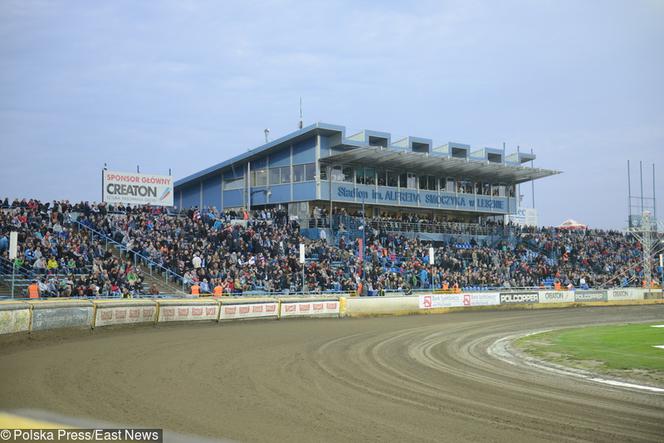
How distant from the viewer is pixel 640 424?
8.61 m

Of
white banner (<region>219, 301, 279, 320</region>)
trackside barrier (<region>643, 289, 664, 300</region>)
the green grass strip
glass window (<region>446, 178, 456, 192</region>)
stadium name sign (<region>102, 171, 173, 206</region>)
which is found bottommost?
trackside barrier (<region>643, 289, 664, 300</region>)

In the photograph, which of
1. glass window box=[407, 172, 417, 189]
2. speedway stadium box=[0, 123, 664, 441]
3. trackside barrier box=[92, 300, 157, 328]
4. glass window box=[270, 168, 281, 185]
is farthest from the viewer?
glass window box=[407, 172, 417, 189]

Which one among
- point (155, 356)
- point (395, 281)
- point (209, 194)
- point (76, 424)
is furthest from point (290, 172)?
point (76, 424)

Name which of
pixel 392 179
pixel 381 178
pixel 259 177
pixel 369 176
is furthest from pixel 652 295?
pixel 259 177

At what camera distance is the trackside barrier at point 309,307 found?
2820cm

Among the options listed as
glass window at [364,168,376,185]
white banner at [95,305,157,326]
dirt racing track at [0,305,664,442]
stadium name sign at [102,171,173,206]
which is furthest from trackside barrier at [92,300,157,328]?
glass window at [364,168,376,185]

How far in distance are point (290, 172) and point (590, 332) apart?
3136 cm

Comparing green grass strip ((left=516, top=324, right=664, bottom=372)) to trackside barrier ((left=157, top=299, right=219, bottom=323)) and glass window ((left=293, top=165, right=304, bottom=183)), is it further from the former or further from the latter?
glass window ((left=293, top=165, right=304, bottom=183))

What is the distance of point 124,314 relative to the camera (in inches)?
860

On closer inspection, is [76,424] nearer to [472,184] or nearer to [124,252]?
[124,252]

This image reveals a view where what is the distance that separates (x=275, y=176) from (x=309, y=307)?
78.1 feet

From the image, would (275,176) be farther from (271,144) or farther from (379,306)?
(379,306)

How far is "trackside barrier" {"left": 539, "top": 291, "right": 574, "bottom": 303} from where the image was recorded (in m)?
42.0

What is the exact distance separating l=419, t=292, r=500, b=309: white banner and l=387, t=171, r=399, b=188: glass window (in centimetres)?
1652
